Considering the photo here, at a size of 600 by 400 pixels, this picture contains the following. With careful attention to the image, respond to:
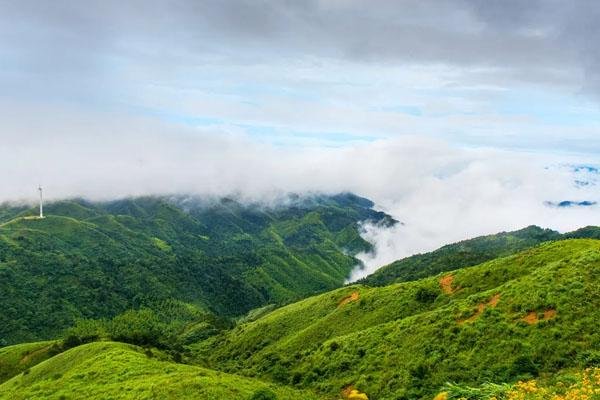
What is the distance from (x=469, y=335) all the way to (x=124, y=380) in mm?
43996

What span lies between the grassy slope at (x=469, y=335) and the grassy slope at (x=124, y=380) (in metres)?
12.6

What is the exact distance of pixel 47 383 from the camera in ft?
258

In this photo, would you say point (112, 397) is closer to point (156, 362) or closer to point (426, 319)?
point (156, 362)

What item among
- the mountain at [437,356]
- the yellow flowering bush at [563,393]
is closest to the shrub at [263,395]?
the mountain at [437,356]

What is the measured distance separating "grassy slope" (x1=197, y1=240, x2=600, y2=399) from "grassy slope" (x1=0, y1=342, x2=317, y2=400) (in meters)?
12.6

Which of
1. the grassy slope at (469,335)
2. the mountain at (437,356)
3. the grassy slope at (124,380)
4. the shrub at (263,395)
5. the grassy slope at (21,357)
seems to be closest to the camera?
the shrub at (263,395)

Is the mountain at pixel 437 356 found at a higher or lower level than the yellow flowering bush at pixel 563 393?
lower

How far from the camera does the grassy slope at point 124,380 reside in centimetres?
5650

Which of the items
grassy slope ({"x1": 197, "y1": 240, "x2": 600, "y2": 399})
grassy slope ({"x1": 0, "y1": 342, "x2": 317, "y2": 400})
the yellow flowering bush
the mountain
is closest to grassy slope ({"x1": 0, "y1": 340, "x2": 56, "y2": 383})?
the mountain

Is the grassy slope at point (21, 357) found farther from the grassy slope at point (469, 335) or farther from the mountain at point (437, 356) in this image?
the grassy slope at point (469, 335)

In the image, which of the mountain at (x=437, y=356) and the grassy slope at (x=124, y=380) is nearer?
the mountain at (x=437, y=356)

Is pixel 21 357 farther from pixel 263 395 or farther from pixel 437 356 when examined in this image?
pixel 437 356

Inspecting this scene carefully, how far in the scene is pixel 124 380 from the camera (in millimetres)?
67938

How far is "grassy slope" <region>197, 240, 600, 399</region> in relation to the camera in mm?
54656
